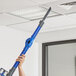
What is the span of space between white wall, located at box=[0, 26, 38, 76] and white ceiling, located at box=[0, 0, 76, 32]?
0.34ft

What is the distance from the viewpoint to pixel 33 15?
274cm

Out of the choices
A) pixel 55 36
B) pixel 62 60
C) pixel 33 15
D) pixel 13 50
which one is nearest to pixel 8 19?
pixel 33 15

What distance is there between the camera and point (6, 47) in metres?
3.22

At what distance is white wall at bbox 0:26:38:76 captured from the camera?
10.4 ft

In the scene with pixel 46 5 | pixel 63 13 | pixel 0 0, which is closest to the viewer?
pixel 0 0

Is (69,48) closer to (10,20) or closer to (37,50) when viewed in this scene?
(37,50)

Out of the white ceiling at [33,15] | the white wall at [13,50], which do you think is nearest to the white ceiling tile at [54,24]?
the white ceiling at [33,15]

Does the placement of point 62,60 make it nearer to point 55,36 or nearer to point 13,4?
point 55,36

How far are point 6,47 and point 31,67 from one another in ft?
2.21

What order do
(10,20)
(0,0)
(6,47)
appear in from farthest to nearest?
(6,47)
(10,20)
(0,0)

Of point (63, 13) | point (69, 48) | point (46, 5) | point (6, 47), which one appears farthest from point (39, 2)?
point (69, 48)

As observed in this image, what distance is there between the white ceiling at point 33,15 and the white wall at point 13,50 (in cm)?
10

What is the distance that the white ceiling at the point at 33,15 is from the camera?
84.6 inches

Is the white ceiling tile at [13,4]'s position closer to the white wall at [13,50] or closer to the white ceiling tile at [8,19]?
A: the white ceiling tile at [8,19]
